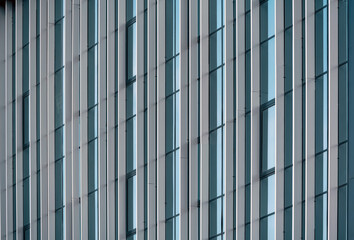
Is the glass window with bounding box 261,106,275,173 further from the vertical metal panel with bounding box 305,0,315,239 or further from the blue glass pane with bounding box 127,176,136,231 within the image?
the blue glass pane with bounding box 127,176,136,231

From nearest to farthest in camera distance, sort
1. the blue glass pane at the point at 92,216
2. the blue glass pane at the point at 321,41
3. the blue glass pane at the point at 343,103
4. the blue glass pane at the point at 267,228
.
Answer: the blue glass pane at the point at 343,103 → the blue glass pane at the point at 321,41 → the blue glass pane at the point at 267,228 → the blue glass pane at the point at 92,216

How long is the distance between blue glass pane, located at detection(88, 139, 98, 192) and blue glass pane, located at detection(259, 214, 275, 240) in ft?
36.6

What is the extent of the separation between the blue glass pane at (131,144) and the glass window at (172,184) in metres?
2.48

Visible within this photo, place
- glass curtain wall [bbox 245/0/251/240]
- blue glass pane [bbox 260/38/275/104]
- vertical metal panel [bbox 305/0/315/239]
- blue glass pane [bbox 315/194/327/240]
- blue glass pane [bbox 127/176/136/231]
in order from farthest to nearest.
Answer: blue glass pane [bbox 127/176/136/231], glass curtain wall [bbox 245/0/251/240], blue glass pane [bbox 260/38/275/104], vertical metal panel [bbox 305/0/315/239], blue glass pane [bbox 315/194/327/240]

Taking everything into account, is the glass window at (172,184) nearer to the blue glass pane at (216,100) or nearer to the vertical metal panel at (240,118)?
the blue glass pane at (216,100)

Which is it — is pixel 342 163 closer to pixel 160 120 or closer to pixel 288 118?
pixel 288 118

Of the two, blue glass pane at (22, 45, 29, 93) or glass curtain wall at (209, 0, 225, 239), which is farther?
blue glass pane at (22, 45, 29, 93)

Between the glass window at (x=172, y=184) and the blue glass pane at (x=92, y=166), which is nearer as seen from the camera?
the glass window at (x=172, y=184)

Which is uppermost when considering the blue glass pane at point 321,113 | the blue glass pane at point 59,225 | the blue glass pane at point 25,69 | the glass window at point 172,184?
the blue glass pane at point 25,69

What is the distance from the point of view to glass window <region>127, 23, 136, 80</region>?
55.4 meters

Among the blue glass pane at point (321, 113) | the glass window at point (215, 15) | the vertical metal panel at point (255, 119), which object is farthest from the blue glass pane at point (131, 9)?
the blue glass pane at point (321, 113)

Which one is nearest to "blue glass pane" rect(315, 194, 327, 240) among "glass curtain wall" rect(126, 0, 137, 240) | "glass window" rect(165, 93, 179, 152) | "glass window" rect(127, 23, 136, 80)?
"glass window" rect(165, 93, 179, 152)

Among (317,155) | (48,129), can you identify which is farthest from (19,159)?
(317,155)

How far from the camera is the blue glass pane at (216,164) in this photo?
165ft
